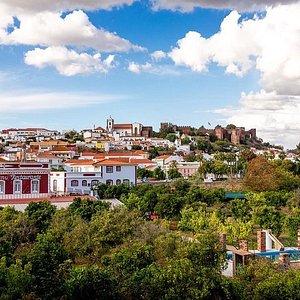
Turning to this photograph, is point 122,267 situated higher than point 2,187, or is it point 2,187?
point 2,187

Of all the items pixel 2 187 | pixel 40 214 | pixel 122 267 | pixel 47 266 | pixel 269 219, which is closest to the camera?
pixel 47 266

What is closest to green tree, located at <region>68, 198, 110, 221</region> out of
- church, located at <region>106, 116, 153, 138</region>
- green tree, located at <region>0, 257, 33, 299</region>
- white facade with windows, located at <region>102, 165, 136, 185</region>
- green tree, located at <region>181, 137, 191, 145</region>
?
green tree, located at <region>0, 257, 33, 299</region>

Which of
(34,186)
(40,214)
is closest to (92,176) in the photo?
(34,186)

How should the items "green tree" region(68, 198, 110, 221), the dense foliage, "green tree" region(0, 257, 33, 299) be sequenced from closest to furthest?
"green tree" region(0, 257, 33, 299) < the dense foliage < "green tree" region(68, 198, 110, 221)

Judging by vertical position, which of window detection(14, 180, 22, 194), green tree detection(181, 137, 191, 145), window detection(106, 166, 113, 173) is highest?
green tree detection(181, 137, 191, 145)

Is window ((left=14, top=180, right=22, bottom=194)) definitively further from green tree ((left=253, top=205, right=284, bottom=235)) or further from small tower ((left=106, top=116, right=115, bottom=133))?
small tower ((left=106, top=116, right=115, bottom=133))

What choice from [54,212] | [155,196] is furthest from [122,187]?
[54,212]

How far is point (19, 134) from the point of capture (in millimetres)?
102438

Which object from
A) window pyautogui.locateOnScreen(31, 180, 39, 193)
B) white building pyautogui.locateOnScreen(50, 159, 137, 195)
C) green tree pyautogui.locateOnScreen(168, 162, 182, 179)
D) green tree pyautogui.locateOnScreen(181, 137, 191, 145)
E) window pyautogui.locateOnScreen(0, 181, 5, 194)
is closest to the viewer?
window pyautogui.locateOnScreen(0, 181, 5, 194)

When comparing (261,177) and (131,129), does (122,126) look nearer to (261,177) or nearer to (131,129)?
(131,129)

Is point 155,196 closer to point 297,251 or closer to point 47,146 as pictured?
point 297,251

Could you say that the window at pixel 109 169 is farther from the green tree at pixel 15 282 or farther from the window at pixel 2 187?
the green tree at pixel 15 282

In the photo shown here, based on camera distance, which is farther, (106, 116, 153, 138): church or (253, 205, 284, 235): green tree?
(106, 116, 153, 138): church

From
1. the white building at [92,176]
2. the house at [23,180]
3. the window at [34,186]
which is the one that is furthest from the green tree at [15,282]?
the white building at [92,176]
